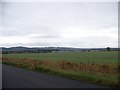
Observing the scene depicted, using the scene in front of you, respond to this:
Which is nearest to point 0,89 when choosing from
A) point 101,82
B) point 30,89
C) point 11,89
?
point 11,89

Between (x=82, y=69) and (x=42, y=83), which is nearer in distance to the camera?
(x=42, y=83)

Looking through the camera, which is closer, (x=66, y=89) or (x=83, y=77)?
(x=66, y=89)

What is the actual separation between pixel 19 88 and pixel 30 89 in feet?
2.23

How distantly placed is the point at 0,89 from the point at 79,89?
392cm

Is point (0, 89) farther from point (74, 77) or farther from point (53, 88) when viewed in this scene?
point (74, 77)

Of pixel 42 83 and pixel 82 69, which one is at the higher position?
pixel 42 83

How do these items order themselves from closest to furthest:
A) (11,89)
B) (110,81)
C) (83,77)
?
(11,89), (110,81), (83,77)

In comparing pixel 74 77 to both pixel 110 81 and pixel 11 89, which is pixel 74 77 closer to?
pixel 110 81

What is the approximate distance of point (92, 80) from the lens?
16.5 m

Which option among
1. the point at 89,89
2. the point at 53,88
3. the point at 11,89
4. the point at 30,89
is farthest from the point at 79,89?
the point at 11,89

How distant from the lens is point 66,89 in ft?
43.7

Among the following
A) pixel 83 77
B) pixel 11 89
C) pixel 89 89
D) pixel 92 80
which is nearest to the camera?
pixel 89 89

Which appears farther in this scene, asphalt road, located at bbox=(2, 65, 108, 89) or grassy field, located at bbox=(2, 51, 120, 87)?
grassy field, located at bbox=(2, 51, 120, 87)

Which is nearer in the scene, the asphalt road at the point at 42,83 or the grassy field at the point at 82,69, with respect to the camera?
the asphalt road at the point at 42,83
